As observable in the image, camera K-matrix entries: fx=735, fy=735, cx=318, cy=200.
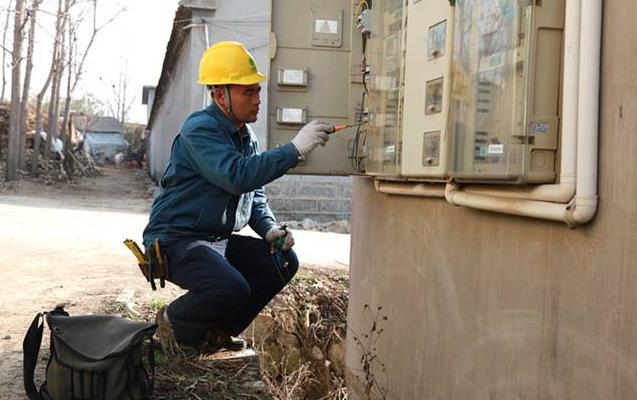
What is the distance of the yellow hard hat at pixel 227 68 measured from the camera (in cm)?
379

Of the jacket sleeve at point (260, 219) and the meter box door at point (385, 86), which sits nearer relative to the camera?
the meter box door at point (385, 86)

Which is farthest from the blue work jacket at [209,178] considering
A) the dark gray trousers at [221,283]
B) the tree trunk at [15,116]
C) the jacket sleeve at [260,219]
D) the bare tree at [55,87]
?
the bare tree at [55,87]

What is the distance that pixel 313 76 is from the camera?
4.64 m

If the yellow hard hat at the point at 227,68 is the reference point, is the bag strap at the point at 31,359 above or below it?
below

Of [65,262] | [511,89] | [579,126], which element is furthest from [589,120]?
[65,262]

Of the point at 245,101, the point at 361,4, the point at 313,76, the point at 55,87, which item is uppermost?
the point at 55,87

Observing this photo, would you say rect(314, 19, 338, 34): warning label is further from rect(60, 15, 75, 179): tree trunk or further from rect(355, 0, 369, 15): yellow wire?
rect(60, 15, 75, 179): tree trunk

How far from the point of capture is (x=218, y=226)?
148 inches

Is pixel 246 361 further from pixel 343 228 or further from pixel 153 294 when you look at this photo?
pixel 343 228

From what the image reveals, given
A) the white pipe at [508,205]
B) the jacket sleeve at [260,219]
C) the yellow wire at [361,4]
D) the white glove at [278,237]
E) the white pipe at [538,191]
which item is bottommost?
the white glove at [278,237]

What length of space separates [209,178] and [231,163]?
15 cm

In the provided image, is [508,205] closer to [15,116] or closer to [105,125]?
[15,116]

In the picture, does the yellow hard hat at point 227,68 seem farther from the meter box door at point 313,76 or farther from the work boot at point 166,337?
the work boot at point 166,337

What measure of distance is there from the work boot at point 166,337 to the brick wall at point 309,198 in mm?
11109
